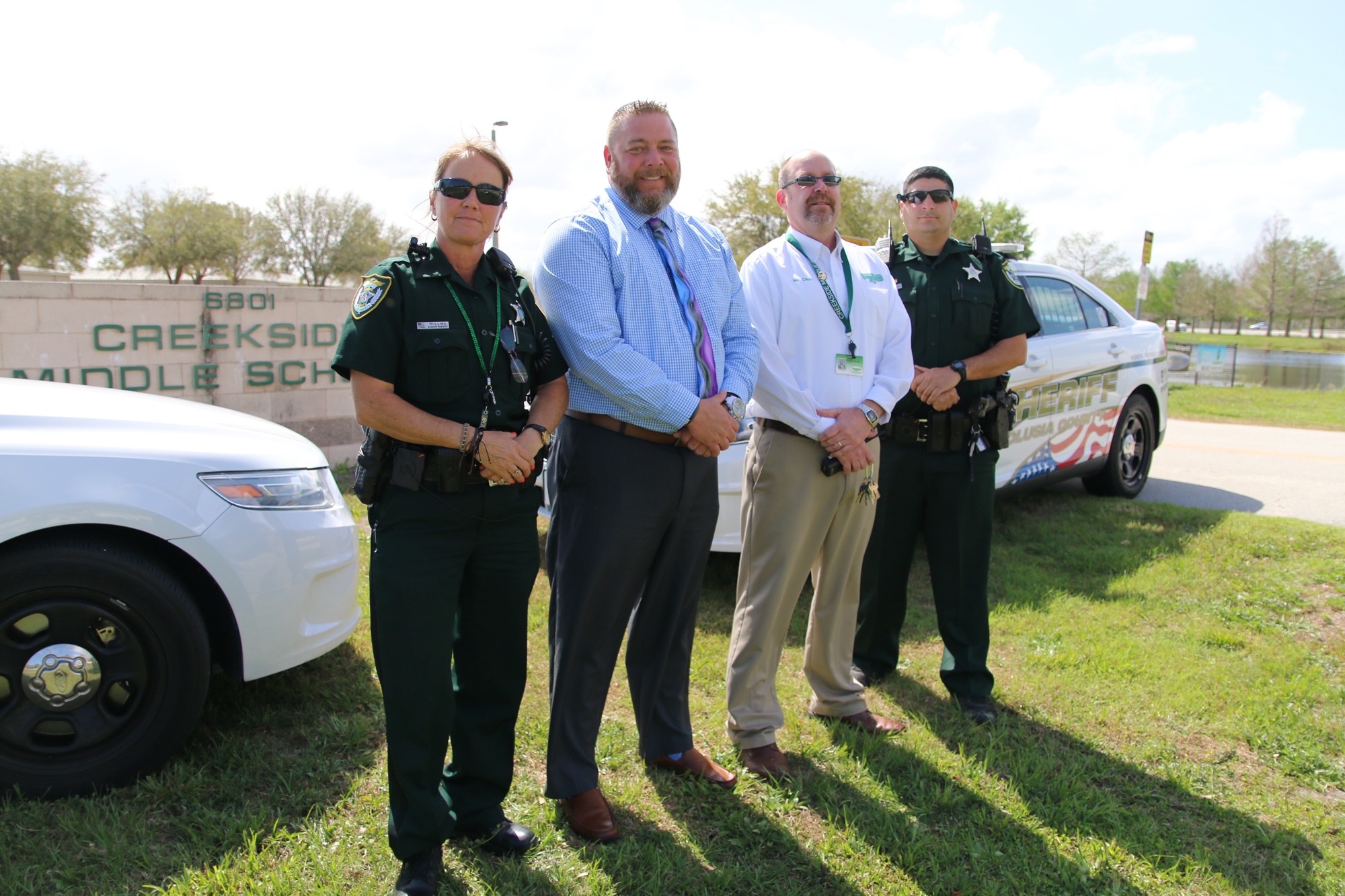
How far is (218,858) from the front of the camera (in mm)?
2490

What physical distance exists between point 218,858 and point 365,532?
357 centimetres

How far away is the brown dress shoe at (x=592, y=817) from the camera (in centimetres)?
263

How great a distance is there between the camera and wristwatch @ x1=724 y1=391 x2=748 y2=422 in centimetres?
278

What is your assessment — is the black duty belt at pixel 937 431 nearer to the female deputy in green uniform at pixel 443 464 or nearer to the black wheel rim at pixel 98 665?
the female deputy in green uniform at pixel 443 464

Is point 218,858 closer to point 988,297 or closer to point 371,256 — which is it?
point 988,297

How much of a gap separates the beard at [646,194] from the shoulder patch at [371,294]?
32.8 inches

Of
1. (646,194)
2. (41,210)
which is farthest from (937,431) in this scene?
(41,210)

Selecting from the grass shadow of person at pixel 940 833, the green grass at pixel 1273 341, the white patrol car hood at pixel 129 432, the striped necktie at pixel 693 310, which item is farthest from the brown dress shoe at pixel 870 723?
the green grass at pixel 1273 341

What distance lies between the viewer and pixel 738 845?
265 centimetres

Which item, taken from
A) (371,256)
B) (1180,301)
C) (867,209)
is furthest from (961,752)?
(1180,301)

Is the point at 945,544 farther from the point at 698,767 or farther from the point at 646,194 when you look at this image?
the point at 646,194

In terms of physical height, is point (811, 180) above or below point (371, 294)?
above

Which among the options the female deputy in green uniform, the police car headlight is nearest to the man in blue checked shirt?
the female deputy in green uniform

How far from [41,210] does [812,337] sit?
39.2 meters
